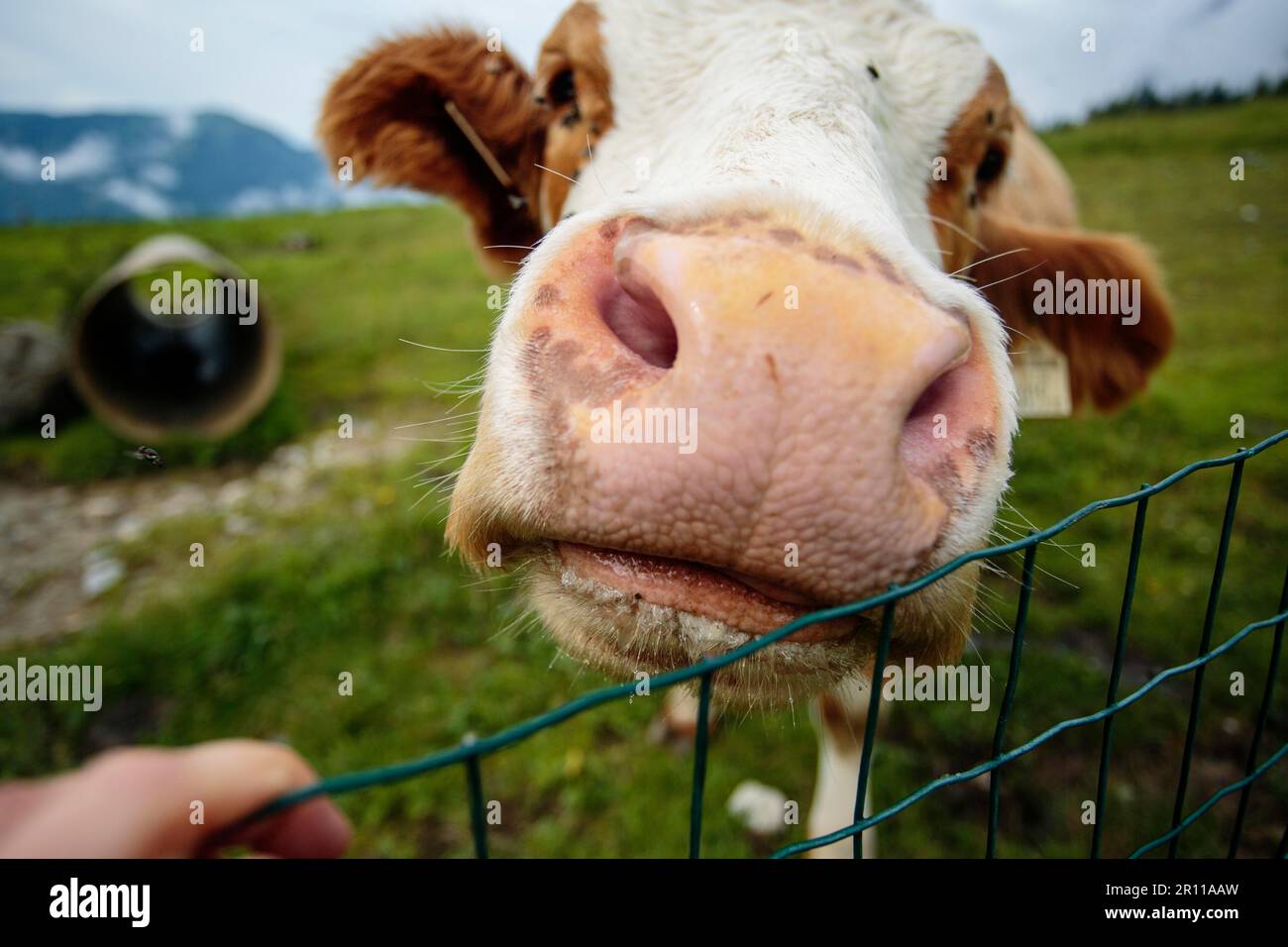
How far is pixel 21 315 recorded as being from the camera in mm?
9477

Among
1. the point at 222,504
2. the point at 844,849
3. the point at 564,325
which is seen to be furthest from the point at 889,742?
the point at 222,504

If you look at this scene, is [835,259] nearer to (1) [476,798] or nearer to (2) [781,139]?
(2) [781,139]

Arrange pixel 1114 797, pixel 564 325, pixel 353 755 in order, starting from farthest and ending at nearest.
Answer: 1. pixel 353 755
2. pixel 1114 797
3. pixel 564 325

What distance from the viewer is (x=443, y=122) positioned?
3.06 meters

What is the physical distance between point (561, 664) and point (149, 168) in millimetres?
22566

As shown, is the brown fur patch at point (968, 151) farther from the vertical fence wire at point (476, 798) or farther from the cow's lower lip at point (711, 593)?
the vertical fence wire at point (476, 798)

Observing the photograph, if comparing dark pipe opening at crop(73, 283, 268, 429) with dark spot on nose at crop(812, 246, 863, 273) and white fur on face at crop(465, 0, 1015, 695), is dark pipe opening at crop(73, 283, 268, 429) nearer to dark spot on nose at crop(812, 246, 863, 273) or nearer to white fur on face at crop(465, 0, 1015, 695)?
white fur on face at crop(465, 0, 1015, 695)

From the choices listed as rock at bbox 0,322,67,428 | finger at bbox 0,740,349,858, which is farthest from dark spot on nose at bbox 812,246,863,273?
rock at bbox 0,322,67,428

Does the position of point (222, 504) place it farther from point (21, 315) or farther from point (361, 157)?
point (21, 315)

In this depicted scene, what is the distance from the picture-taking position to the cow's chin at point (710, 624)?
1.21 meters

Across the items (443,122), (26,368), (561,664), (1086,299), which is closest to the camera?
(443,122)

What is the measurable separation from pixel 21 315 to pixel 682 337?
475 inches

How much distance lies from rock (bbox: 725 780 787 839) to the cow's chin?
1.95m

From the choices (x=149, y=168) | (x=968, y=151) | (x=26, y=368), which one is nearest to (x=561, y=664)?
(x=968, y=151)
